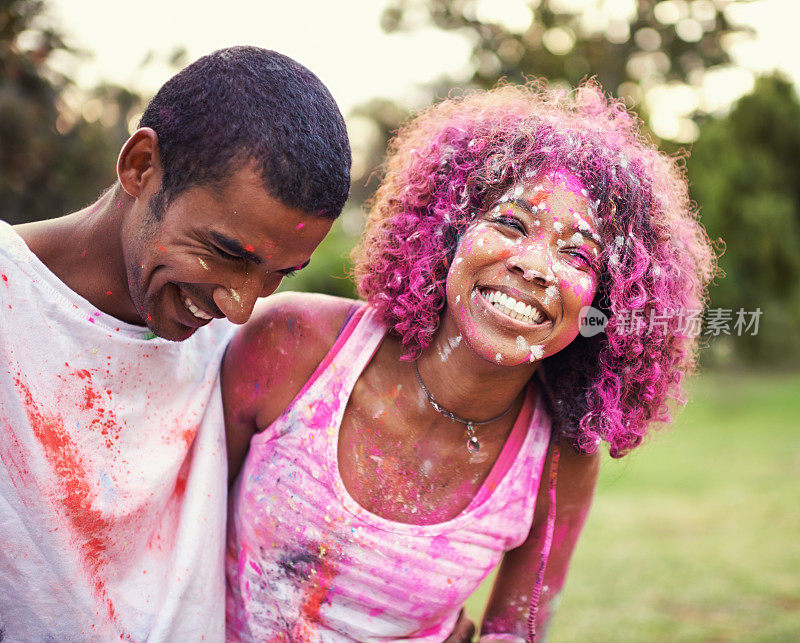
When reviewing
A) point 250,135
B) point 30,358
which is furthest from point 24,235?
point 250,135

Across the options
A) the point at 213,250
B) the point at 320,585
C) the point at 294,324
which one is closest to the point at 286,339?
the point at 294,324

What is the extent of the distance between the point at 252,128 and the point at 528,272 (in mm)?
714

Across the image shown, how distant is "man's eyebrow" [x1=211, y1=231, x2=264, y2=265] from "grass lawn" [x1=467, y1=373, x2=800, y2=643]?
4.14ft

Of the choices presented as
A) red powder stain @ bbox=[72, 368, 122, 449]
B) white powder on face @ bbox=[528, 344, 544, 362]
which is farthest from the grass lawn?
red powder stain @ bbox=[72, 368, 122, 449]

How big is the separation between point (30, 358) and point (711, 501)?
659cm

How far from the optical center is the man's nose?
168 centimetres

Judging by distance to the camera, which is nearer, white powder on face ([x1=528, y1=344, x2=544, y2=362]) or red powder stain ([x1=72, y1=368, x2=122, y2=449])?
red powder stain ([x1=72, y1=368, x2=122, y2=449])

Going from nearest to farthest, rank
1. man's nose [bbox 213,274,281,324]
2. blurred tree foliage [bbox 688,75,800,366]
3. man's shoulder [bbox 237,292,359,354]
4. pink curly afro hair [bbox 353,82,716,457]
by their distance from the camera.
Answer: man's nose [bbox 213,274,281,324], pink curly afro hair [bbox 353,82,716,457], man's shoulder [bbox 237,292,359,354], blurred tree foliage [bbox 688,75,800,366]

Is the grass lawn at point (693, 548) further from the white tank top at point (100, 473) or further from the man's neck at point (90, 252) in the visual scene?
the man's neck at point (90, 252)

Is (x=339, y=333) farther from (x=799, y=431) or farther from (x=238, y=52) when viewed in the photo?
(x=799, y=431)

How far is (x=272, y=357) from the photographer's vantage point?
79.2 inches

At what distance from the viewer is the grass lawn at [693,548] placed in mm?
4238

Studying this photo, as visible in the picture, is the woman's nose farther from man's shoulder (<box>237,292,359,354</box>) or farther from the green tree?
the green tree

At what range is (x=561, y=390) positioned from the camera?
2.11 m
